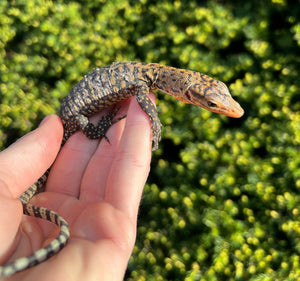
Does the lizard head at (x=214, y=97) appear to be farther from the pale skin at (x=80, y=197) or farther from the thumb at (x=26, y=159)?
the thumb at (x=26, y=159)

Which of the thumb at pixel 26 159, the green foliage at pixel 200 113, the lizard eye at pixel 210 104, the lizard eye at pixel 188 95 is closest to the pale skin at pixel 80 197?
the thumb at pixel 26 159

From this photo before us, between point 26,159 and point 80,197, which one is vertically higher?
point 26,159

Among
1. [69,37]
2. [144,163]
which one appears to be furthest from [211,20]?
[144,163]

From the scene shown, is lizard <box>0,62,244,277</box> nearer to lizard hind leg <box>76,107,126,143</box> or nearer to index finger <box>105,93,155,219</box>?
lizard hind leg <box>76,107,126,143</box>

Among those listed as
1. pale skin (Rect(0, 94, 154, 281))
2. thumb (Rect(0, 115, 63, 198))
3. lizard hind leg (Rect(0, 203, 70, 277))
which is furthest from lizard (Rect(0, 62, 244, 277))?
lizard hind leg (Rect(0, 203, 70, 277))

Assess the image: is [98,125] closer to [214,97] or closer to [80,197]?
[80,197]

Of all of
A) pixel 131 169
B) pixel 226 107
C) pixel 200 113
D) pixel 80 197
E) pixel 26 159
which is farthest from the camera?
pixel 200 113

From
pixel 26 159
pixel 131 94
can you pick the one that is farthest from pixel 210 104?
pixel 26 159
